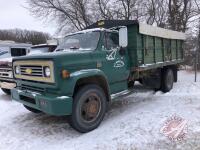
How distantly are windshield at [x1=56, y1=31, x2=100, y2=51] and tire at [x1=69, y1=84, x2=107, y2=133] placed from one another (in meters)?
1.03

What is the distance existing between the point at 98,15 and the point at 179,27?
25.9 ft

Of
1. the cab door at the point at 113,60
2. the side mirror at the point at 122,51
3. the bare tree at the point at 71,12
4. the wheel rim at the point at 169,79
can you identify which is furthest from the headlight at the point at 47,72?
the bare tree at the point at 71,12

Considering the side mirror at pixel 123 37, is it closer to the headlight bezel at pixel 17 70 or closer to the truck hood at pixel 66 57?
the truck hood at pixel 66 57

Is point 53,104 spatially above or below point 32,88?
below

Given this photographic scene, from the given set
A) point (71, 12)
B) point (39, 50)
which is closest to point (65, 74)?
point (39, 50)

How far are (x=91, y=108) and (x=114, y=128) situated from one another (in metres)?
0.65

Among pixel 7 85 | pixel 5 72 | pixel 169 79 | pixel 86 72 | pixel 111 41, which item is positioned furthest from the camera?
pixel 169 79

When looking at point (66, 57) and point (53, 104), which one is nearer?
point (53, 104)

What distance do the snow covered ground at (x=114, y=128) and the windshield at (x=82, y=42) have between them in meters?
1.78

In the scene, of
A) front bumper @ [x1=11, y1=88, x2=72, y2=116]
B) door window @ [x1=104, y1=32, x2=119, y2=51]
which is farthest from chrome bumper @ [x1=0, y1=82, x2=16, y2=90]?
door window @ [x1=104, y1=32, x2=119, y2=51]

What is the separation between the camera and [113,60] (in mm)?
6105

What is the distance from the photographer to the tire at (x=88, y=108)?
4980mm

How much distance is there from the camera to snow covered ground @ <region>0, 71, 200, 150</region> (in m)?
4.54

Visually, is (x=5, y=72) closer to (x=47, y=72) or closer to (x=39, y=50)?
(x=39, y=50)
